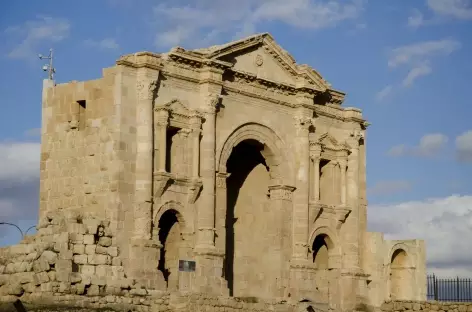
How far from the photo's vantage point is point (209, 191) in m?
38.2

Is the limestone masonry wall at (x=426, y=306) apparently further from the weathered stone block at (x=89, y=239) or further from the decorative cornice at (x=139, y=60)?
the decorative cornice at (x=139, y=60)

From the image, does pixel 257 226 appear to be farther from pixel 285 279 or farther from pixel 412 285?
pixel 412 285

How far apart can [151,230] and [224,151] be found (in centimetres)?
444

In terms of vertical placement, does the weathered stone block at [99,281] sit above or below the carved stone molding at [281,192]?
below

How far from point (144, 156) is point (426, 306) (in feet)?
33.5

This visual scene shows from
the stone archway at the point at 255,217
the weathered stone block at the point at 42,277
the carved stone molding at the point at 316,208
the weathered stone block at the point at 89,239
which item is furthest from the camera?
the carved stone molding at the point at 316,208

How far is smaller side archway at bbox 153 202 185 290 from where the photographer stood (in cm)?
3784

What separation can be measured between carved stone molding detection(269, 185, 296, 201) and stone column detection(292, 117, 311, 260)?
0.32 m

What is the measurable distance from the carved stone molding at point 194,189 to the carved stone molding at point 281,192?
424 cm

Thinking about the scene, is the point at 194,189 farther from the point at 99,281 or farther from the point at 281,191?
the point at 99,281

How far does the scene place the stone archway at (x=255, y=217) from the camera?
41062 mm

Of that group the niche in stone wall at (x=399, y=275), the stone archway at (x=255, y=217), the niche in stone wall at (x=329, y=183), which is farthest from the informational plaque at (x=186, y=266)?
the niche in stone wall at (x=399, y=275)

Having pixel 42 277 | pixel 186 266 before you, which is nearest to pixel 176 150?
pixel 186 266

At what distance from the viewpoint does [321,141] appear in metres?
43.0
